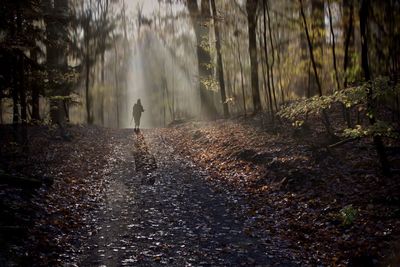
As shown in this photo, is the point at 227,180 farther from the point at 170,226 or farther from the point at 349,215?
the point at 349,215

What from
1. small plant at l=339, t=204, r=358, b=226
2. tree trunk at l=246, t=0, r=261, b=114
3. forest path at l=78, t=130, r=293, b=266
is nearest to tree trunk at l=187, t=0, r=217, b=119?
tree trunk at l=246, t=0, r=261, b=114

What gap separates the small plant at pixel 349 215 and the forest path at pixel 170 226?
5.32 feet

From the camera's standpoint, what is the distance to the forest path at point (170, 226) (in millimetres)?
7281

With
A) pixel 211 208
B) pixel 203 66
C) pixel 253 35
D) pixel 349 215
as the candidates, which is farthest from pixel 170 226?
pixel 203 66

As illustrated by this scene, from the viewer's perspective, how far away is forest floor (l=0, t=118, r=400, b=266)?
7.21 metres

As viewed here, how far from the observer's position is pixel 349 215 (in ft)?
25.8

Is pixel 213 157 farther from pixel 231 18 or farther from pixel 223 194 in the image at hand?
pixel 231 18

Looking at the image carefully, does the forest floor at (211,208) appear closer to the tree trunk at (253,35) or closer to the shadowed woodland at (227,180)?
the shadowed woodland at (227,180)

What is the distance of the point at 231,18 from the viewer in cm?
2284

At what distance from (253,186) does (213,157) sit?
14.4ft

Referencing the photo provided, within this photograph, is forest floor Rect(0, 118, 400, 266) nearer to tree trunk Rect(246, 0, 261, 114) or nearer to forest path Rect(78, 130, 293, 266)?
forest path Rect(78, 130, 293, 266)

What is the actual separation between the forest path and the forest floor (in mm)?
28

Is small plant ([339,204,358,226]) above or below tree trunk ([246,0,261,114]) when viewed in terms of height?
below

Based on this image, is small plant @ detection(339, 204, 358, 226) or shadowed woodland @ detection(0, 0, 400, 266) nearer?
shadowed woodland @ detection(0, 0, 400, 266)
